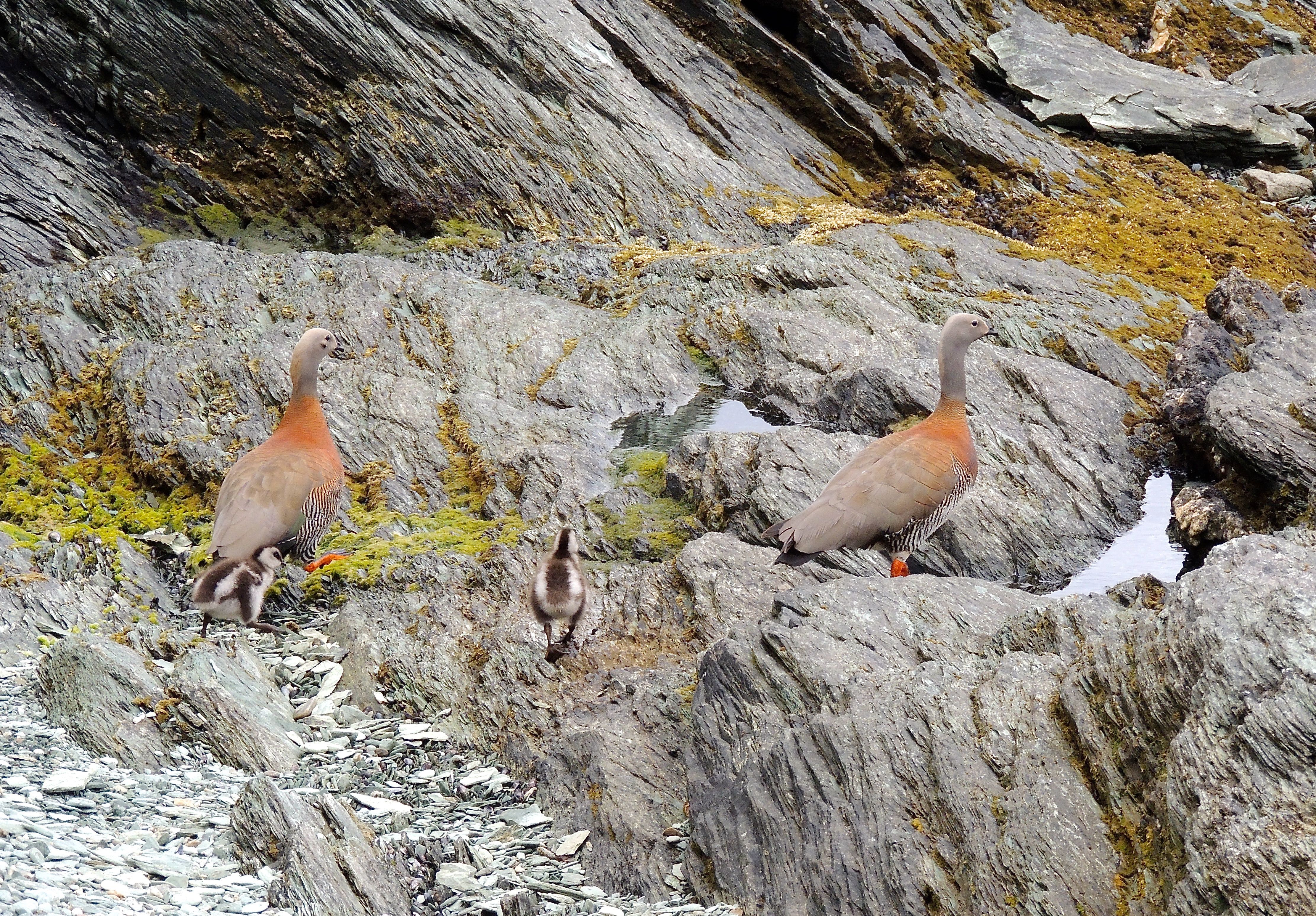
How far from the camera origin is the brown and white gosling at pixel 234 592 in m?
10.9

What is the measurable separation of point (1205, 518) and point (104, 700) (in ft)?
38.6

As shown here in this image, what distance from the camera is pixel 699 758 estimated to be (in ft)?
27.2

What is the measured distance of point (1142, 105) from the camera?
27609 mm

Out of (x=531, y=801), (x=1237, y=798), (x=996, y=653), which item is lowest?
(x=531, y=801)

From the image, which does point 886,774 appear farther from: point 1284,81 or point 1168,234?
point 1284,81

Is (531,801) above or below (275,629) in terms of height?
above

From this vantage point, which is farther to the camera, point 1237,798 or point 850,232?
point 850,232

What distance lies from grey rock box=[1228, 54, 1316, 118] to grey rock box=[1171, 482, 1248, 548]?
20317 millimetres

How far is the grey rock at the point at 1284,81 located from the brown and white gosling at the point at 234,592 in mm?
28395

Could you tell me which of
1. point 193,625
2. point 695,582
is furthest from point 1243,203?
point 193,625

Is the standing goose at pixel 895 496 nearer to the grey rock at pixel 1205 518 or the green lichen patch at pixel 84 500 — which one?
the grey rock at pixel 1205 518

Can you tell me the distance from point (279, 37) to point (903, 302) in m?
12.7

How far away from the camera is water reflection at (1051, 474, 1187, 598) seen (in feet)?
40.7

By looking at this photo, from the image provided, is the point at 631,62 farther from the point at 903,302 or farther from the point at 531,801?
the point at 531,801
